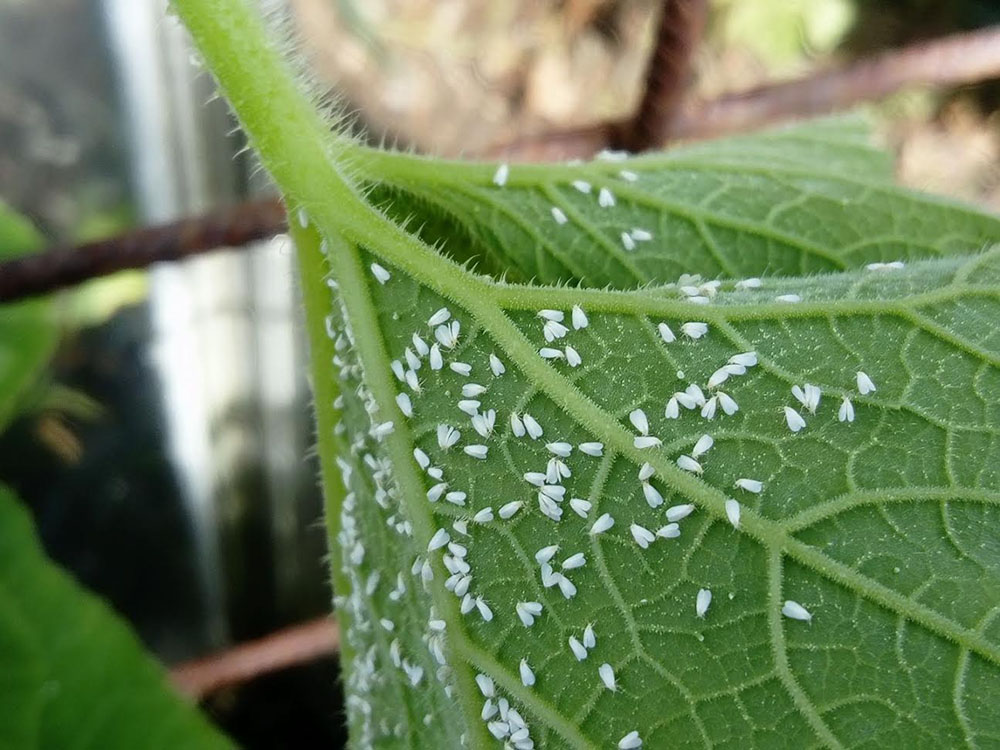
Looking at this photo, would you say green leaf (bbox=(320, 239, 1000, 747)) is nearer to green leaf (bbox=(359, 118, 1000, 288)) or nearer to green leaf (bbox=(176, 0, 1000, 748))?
green leaf (bbox=(176, 0, 1000, 748))

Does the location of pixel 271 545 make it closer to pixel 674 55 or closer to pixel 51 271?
pixel 51 271

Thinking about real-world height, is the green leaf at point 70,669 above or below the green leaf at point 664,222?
below

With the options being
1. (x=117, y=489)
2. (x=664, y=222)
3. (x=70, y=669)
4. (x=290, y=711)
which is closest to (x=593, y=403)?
(x=664, y=222)

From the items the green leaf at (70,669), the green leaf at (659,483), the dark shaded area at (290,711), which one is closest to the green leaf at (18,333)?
the green leaf at (70,669)

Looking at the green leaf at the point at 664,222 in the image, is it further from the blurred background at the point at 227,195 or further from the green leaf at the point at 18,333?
the green leaf at the point at 18,333

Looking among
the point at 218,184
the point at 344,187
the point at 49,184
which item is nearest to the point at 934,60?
the point at 344,187
